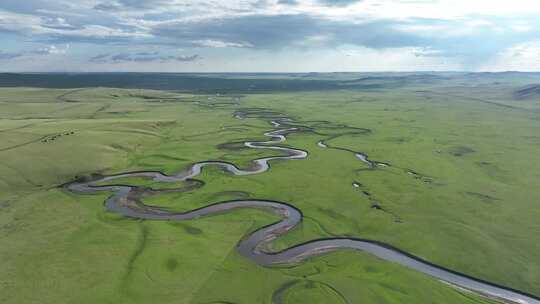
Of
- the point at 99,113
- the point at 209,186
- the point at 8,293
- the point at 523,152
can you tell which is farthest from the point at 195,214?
the point at 99,113

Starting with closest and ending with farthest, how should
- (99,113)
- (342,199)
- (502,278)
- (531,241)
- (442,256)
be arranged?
(502,278), (442,256), (531,241), (342,199), (99,113)

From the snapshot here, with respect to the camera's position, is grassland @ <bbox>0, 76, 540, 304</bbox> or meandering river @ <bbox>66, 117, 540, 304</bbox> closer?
grassland @ <bbox>0, 76, 540, 304</bbox>

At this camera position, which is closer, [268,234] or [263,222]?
[268,234]

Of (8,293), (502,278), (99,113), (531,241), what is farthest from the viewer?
(99,113)

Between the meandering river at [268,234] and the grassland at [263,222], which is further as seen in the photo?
the meandering river at [268,234]

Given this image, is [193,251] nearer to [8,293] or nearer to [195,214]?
[195,214]

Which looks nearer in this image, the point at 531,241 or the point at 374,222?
the point at 531,241
